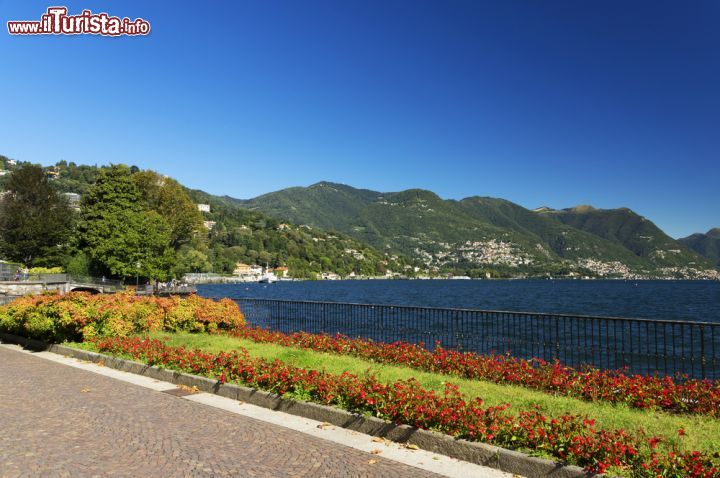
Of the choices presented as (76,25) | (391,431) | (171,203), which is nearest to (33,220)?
(171,203)

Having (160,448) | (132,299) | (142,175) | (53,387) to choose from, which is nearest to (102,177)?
(142,175)

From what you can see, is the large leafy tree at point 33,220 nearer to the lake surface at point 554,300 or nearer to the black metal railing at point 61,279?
the black metal railing at point 61,279

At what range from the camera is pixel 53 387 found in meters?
10.0

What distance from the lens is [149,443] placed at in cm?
650

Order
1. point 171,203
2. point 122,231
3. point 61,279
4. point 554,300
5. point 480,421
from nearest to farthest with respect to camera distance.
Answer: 1. point 480,421
2. point 61,279
3. point 122,231
4. point 171,203
5. point 554,300

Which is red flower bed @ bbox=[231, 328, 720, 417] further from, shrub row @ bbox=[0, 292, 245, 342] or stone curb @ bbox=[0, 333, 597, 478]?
shrub row @ bbox=[0, 292, 245, 342]

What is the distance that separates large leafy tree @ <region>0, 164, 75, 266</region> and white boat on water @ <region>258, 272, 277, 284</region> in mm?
122130

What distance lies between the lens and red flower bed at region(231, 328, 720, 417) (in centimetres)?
793

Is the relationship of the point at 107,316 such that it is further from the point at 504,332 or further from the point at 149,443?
the point at 504,332

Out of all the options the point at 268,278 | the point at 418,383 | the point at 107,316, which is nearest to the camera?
the point at 418,383

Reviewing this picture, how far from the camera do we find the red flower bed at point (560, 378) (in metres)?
7.93

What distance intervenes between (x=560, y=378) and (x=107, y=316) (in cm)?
1306

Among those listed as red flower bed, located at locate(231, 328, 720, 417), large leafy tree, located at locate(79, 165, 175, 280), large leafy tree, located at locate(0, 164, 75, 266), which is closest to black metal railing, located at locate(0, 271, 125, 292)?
large leafy tree, located at locate(79, 165, 175, 280)

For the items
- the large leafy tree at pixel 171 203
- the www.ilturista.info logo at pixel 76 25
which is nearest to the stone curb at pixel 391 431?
the www.ilturista.info logo at pixel 76 25
